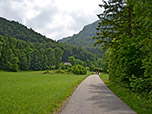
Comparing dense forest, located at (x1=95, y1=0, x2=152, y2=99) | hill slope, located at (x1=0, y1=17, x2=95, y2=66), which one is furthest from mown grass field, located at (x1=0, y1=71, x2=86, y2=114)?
hill slope, located at (x1=0, y1=17, x2=95, y2=66)

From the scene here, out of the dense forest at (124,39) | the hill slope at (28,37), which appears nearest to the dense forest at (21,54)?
the hill slope at (28,37)

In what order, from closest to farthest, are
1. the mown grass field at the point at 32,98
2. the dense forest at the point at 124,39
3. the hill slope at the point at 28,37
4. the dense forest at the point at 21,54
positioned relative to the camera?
the mown grass field at the point at 32,98
the dense forest at the point at 124,39
the dense forest at the point at 21,54
the hill slope at the point at 28,37

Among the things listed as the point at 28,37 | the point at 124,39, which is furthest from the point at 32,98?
the point at 28,37

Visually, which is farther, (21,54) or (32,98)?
(21,54)

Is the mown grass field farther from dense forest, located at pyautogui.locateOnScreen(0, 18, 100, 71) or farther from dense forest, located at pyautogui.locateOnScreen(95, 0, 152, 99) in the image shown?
dense forest, located at pyautogui.locateOnScreen(0, 18, 100, 71)

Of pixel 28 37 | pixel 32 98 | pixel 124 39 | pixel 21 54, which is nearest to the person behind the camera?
pixel 32 98

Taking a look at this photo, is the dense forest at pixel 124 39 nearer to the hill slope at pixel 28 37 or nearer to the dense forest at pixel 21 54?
the dense forest at pixel 21 54

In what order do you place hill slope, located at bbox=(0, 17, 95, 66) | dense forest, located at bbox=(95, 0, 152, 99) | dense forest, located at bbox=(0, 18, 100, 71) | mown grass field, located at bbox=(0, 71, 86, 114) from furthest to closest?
hill slope, located at bbox=(0, 17, 95, 66), dense forest, located at bbox=(0, 18, 100, 71), dense forest, located at bbox=(95, 0, 152, 99), mown grass field, located at bbox=(0, 71, 86, 114)

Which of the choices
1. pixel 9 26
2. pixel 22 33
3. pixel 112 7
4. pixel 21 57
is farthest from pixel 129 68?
pixel 9 26

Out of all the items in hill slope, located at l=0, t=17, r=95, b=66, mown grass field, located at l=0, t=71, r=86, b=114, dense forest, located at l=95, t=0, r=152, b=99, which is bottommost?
mown grass field, located at l=0, t=71, r=86, b=114

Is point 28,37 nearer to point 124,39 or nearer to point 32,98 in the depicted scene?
point 124,39

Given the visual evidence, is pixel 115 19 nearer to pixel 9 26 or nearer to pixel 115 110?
pixel 115 110

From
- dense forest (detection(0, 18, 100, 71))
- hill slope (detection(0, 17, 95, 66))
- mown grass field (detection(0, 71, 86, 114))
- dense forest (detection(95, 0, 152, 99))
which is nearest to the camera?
mown grass field (detection(0, 71, 86, 114))

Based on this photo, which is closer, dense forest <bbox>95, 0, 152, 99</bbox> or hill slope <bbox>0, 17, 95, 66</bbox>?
dense forest <bbox>95, 0, 152, 99</bbox>
